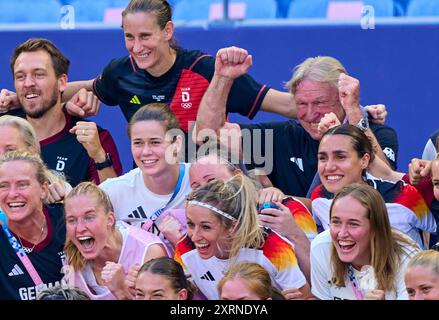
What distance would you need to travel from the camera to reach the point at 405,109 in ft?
24.1

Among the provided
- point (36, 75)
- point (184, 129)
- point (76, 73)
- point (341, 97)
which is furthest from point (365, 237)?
point (76, 73)

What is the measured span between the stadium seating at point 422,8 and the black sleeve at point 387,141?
1738 millimetres

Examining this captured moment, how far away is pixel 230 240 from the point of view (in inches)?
215

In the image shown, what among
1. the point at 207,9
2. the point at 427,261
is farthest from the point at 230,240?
the point at 207,9

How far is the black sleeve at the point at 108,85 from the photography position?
6.62 meters

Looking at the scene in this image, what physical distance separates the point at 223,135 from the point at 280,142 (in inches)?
13.6

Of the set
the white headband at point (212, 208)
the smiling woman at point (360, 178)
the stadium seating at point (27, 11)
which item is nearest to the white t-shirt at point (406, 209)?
the smiling woman at point (360, 178)

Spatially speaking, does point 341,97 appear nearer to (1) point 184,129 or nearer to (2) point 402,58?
(1) point 184,129

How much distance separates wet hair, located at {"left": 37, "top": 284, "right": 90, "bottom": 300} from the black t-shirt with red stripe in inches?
60.4

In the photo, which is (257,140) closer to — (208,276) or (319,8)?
(208,276)

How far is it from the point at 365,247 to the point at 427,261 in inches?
15.4

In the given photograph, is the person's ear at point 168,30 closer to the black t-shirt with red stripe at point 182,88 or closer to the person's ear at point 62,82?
the black t-shirt with red stripe at point 182,88

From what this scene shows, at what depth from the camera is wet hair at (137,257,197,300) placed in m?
5.13

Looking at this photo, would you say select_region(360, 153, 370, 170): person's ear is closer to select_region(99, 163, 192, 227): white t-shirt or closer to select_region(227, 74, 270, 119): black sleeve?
select_region(99, 163, 192, 227): white t-shirt
